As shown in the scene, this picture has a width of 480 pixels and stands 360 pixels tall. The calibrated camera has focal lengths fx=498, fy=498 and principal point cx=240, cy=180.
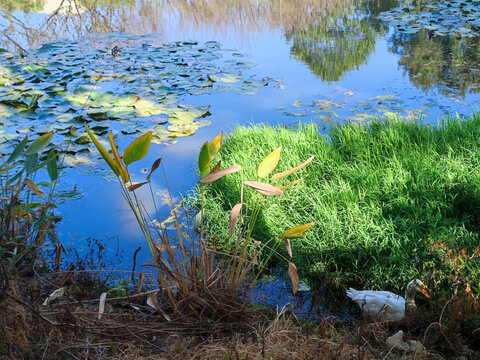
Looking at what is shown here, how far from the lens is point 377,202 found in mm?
2715

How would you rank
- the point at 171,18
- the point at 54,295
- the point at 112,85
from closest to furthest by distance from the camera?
the point at 54,295 < the point at 112,85 < the point at 171,18

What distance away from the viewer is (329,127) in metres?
4.00

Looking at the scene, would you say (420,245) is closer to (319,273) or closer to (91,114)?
(319,273)

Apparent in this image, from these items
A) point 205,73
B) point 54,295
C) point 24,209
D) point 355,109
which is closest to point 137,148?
point 54,295

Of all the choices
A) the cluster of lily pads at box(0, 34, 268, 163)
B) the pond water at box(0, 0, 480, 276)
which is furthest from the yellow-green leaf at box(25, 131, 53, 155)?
the cluster of lily pads at box(0, 34, 268, 163)

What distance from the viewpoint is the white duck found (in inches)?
78.7

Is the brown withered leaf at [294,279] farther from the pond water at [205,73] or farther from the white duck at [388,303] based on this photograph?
the pond water at [205,73]

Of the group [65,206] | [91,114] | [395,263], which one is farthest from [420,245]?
[91,114]

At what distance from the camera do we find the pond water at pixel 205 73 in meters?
3.74

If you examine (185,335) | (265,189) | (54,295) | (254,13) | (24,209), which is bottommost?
(185,335)

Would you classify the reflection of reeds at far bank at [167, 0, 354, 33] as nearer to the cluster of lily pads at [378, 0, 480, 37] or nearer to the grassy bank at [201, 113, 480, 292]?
the cluster of lily pads at [378, 0, 480, 37]

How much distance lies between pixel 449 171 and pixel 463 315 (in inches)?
42.4

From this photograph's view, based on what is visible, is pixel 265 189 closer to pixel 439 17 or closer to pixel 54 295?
pixel 54 295

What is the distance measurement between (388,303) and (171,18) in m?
7.22
